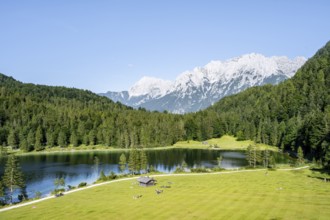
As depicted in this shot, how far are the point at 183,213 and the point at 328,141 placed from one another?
88.8 meters

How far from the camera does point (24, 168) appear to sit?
140 meters

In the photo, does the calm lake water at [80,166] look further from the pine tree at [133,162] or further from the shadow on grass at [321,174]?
the shadow on grass at [321,174]

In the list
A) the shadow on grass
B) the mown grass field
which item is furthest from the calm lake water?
the shadow on grass

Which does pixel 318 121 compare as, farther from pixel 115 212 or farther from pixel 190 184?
pixel 115 212

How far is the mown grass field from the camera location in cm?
5938

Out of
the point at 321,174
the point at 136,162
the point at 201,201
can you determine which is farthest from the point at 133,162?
the point at 321,174

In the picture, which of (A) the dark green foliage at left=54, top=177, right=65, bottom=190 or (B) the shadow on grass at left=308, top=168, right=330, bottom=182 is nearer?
(B) the shadow on grass at left=308, top=168, right=330, bottom=182

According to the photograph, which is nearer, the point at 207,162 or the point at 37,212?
the point at 37,212

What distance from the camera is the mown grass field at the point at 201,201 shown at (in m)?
59.4

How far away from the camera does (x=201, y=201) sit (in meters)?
69.7

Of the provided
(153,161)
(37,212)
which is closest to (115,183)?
(37,212)

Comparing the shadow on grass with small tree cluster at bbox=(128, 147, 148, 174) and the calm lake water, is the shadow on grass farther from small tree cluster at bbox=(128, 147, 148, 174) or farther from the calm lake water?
small tree cluster at bbox=(128, 147, 148, 174)

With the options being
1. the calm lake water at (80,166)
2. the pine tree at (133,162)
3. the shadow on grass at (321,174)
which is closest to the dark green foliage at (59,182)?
the calm lake water at (80,166)

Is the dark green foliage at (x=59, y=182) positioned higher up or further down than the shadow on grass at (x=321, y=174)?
further down
